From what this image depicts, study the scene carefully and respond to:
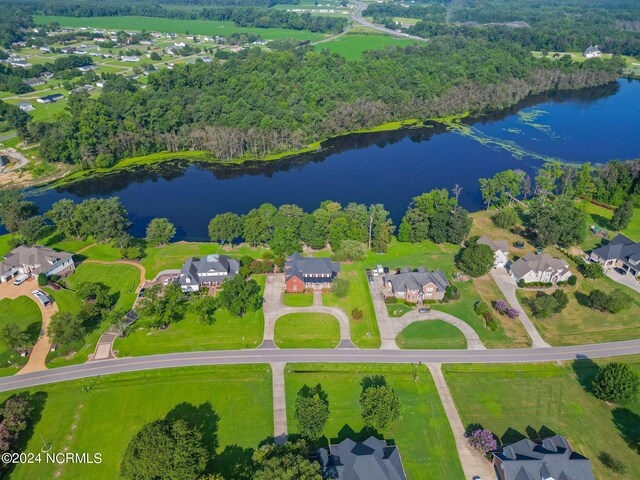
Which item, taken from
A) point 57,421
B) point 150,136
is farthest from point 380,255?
point 150,136

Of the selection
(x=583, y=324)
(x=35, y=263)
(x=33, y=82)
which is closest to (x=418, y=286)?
(x=583, y=324)

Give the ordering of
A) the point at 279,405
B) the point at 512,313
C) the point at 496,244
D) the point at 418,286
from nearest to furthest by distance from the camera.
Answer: the point at 279,405 < the point at 512,313 < the point at 418,286 < the point at 496,244

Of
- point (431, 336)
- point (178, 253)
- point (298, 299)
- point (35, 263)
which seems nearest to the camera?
point (431, 336)

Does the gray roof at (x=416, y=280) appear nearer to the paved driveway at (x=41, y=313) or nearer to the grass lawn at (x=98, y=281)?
the grass lawn at (x=98, y=281)

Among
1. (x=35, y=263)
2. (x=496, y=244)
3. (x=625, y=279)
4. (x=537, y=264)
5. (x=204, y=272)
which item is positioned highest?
(x=496, y=244)

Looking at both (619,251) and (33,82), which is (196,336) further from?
(33,82)

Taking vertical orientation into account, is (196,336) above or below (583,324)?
below

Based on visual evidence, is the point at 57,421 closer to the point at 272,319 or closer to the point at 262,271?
the point at 272,319
